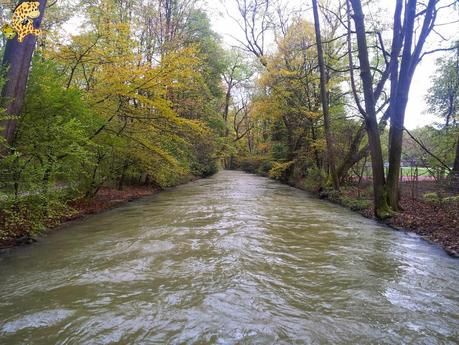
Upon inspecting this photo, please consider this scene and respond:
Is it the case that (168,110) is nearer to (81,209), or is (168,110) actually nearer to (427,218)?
(81,209)

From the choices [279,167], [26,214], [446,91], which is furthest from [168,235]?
[446,91]

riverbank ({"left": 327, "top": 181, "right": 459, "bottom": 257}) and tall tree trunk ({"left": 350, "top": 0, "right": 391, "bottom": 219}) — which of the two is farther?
tall tree trunk ({"left": 350, "top": 0, "right": 391, "bottom": 219})

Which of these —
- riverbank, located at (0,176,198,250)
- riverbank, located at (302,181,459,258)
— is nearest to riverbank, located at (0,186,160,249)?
riverbank, located at (0,176,198,250)

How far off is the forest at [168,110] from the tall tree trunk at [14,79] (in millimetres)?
22

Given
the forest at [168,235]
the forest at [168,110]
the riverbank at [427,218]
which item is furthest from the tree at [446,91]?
the riverbank at [427,218]

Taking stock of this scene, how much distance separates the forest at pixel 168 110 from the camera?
6742mm

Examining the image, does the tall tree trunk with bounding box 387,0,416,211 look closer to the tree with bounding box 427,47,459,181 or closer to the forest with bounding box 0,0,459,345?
the forest with bounding box 0,0,459,345

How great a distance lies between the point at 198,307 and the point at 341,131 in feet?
47.3

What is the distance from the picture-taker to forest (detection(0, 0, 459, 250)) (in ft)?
22.1

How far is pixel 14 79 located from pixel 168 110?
185 inches

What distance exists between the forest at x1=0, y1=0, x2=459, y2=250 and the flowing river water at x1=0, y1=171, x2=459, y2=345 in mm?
1596

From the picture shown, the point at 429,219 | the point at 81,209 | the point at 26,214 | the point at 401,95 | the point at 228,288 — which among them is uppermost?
the point at 401,95

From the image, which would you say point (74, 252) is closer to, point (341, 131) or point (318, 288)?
point (318, 288)

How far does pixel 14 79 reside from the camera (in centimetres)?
658
